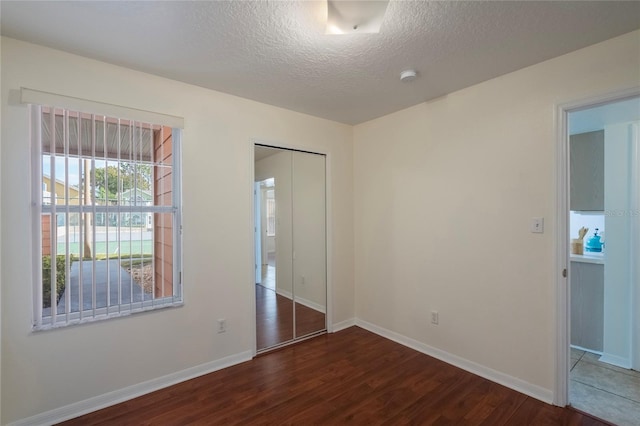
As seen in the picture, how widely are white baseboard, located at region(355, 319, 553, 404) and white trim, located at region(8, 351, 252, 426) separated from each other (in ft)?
5.32

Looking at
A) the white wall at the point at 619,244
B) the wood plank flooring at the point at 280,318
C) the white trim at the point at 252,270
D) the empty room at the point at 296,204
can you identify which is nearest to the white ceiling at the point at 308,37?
the empty room at the point at 296,204

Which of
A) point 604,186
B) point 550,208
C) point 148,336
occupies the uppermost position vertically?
point 604,186

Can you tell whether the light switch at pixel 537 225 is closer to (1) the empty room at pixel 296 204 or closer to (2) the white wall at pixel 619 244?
(1) the empty room at pixel 296 204

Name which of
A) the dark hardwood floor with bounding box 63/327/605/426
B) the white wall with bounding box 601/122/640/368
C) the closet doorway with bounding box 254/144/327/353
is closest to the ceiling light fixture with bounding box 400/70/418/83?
the closet doorway with bounding box 254/144/327/353

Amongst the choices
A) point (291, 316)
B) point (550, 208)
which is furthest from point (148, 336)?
point (550, 208)

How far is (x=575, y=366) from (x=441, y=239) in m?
1.66

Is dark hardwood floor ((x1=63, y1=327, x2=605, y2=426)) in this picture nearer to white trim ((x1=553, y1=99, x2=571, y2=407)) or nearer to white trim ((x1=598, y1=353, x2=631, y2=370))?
white trim ((x1=553, y1=99, x2=571, y2=407))

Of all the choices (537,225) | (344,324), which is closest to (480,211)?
(537,225)

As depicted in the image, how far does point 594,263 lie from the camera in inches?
117

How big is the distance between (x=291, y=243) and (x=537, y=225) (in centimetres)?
→ 233

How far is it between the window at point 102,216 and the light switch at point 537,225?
289cm

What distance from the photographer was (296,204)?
3398 mm

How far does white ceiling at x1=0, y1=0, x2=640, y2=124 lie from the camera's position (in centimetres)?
163

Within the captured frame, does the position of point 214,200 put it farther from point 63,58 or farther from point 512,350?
point 512,350
